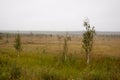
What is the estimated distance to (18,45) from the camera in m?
35.0

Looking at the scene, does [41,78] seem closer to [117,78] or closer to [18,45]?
[117,78]

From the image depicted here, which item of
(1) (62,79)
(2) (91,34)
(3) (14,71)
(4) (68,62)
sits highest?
(2) (91,34)

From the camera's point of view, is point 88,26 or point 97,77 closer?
point 97,77

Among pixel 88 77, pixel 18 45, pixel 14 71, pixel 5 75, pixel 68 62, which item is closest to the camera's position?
pixel 5 75

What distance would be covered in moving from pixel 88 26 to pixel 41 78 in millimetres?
19485

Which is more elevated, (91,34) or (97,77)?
(91,34)

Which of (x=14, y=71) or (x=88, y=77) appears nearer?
(x=14, y=71)

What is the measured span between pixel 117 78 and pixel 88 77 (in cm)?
164

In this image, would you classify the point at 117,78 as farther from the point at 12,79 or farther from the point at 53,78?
the point at 12,79

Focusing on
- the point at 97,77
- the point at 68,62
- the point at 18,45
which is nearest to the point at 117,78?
the point at 97,77

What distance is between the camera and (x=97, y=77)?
9477 mm

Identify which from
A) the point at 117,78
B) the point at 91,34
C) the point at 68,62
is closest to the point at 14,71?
the point at 117,78

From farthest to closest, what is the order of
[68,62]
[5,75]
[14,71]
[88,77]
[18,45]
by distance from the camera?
[18,45]
[68,62]
[88,77]
[14,71]
[5,75]

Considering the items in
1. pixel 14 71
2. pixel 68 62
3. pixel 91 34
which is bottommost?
pixel 68 62
